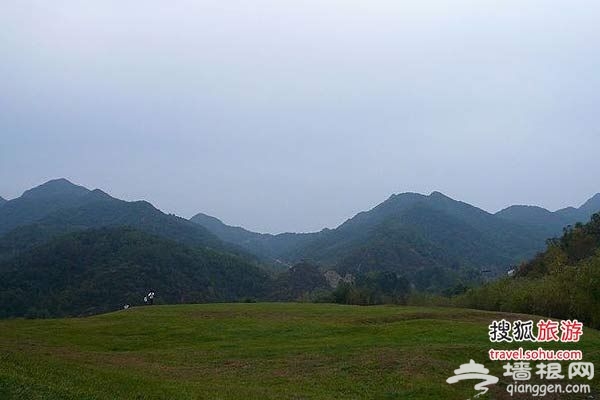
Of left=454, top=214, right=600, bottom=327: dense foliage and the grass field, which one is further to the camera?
left=454, top=214, right=600, bottom=327: dense foliage

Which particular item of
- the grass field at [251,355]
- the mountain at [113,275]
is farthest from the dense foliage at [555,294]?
the mountain at [113,275]

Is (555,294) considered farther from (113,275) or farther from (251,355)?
(113,275)

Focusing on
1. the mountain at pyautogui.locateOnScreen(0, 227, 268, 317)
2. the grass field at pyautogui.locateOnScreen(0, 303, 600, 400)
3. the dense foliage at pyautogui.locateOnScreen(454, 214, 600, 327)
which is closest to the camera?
the grass field at pyautogui.locateOnScreen(0, 303, 600, 400)

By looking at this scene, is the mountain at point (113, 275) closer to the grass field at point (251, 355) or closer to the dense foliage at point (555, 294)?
the grass field at point (251, 355)

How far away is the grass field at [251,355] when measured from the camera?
18391 millimetres

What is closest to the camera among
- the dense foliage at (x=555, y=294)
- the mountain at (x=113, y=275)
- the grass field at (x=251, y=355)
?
the grass field at (x=251, y=355)

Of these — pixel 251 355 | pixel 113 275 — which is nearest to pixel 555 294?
pixel 251 355

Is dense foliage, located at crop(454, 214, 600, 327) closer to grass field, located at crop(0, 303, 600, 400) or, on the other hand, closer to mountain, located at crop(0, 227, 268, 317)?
grass field, located at crop(0, 303, 600, 400)

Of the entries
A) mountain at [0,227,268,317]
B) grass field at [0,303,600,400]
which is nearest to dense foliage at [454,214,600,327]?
grass field at [0,303,600,400]

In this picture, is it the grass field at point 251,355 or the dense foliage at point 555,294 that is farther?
the dense foliage at point 555,294

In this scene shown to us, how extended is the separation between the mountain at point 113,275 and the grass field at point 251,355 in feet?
253

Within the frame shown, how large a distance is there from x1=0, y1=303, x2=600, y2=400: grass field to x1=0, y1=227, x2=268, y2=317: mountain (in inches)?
3030

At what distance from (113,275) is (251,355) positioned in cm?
10836

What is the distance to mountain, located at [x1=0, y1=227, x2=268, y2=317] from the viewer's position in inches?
4641
